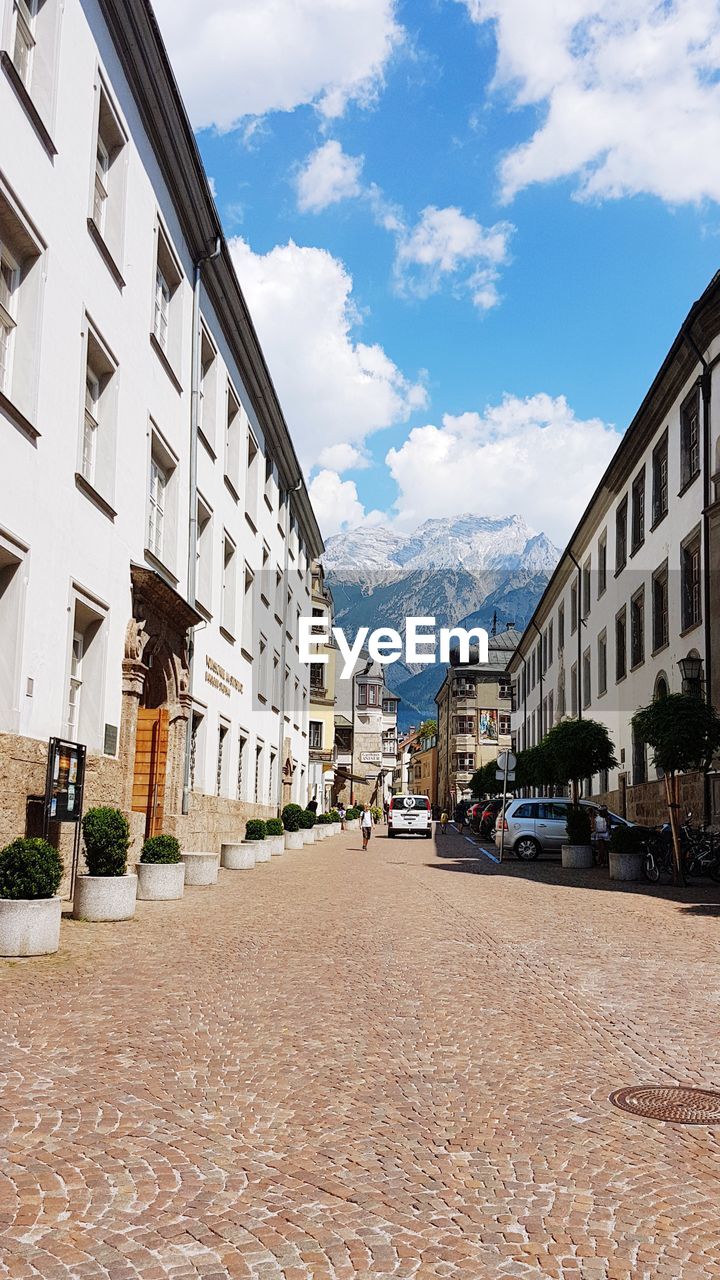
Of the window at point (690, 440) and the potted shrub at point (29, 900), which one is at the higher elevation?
the window at point (690, 440)

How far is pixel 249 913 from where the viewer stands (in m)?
14.0

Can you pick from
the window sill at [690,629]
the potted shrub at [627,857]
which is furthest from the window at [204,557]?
the window sill at [690,629]

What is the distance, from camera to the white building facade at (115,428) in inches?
501

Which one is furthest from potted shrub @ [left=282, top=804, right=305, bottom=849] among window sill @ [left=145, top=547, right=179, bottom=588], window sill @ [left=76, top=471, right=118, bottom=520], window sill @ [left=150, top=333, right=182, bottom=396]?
window sill @ [left=76, top=471, right=118, bottom=520]

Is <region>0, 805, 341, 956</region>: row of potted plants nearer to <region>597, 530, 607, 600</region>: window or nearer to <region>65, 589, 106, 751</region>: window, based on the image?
<region>65, 589, 106, 751</region>: window

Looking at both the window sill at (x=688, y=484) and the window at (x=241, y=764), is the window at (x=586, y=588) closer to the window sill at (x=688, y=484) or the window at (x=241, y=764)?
the window sill at (x=688, y=484)

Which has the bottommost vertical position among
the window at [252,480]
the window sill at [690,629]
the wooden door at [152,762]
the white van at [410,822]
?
the white van at [410,822]

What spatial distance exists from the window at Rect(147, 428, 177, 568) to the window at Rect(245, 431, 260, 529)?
10.5 metres

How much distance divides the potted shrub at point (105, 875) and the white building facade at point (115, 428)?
824 millimetres

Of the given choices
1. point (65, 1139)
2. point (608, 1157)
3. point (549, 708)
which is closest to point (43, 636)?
point (65, 1139)

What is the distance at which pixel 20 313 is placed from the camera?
12.9m

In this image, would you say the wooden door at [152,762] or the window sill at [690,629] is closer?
the wooden door at [152,762]

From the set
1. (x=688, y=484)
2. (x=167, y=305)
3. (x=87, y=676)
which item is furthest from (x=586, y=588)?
(x=87, y=676)

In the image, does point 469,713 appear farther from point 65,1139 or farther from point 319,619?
point 65,1139
